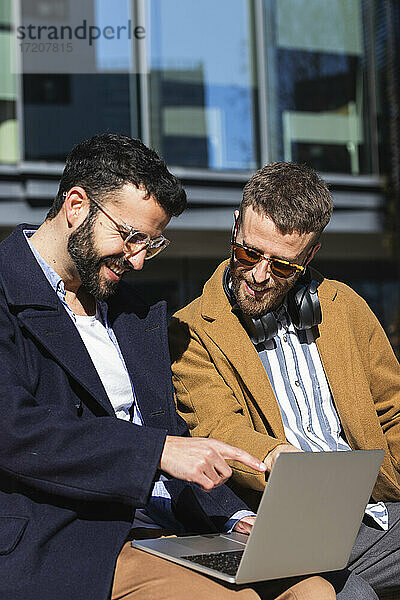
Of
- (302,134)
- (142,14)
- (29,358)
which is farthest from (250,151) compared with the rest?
(29,358)

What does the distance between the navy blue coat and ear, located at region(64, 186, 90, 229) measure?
0.17 m

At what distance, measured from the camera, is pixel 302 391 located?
123 inches

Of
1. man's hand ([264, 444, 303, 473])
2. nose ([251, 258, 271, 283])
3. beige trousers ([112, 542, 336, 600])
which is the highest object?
nose ([251, 258, 271, 283])

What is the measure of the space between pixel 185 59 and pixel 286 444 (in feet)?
21.3

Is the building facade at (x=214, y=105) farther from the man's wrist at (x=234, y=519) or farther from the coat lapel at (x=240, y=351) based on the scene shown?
the man's wrist at (x=234, y=519)

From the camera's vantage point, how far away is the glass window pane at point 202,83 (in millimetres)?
8484

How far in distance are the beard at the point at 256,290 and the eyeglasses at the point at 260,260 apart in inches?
1.1

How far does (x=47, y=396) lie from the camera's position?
96.3 inches

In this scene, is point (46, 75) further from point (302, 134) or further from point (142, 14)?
point (302, 134)

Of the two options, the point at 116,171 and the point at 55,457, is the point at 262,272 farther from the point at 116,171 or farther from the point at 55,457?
the point at 55,457

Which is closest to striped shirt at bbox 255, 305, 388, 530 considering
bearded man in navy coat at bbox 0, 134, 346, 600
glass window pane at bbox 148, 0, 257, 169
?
bearded man in navy coat at bbox 0, 134, 346, 600

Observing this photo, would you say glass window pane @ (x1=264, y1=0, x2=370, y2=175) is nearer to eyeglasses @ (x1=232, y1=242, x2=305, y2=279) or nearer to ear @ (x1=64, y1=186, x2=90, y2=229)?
eyeglasses @ (x1=232, y1=242, x2=305, y2=279)

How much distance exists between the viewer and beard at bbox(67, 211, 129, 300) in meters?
2.61

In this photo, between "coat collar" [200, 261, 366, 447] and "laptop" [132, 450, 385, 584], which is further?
"coat collar" [200, 261, 366, 447]
